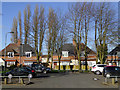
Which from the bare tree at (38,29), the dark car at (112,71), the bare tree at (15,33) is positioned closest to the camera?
the dark car at (112,71)

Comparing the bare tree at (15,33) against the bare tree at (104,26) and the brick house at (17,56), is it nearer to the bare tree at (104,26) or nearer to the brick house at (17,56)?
the brick house at (17,56)

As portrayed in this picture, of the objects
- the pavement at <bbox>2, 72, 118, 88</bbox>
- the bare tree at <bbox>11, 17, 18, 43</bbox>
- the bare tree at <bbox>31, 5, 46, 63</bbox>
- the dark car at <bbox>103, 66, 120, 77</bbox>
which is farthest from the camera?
the bare tree at <bbox>11, 17, 18, 43</bbox>

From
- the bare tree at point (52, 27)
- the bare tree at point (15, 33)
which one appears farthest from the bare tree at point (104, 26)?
the bare tree at point (15, 33)

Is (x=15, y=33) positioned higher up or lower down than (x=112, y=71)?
higher up

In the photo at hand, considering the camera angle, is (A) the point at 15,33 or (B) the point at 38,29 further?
(A) the point at 15,33

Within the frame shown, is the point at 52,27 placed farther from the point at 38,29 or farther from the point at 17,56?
the point at 17,56

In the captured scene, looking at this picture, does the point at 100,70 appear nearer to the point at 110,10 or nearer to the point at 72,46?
the point at 110,10

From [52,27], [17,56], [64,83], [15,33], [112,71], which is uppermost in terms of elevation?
[15,33]

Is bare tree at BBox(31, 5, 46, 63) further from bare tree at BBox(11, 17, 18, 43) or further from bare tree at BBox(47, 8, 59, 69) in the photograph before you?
bare tree at BBox(11, 17, 18, 43)

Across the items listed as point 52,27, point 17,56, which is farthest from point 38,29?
point 17,56

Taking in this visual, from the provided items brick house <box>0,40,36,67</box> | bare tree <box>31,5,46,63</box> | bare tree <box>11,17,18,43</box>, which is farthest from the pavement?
bare tree <box>11,17,18,43</box>

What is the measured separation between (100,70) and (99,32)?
1056cm

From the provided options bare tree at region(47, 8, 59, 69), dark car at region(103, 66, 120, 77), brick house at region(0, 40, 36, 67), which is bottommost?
dark car at region(103, 66, 120, 77)

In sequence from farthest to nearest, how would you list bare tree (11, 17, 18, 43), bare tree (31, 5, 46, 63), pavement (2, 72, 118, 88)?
bare tree (11, 17, 18, 43) < bare tree (31, 5, 46, 63) < pavement (2, 72, 118, 88)
